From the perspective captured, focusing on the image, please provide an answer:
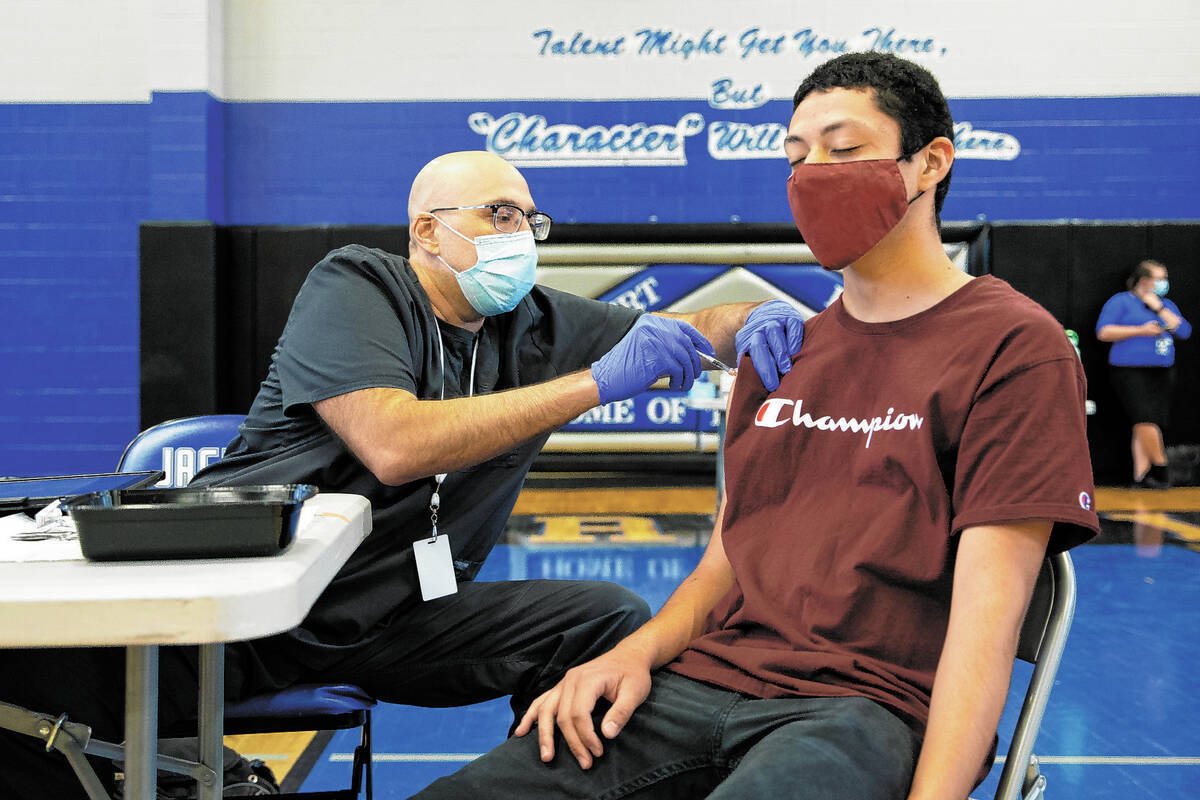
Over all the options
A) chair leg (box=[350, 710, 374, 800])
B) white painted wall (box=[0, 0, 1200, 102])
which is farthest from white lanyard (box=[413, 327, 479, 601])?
white painted wall (box=[0, 0, 1200, 102])

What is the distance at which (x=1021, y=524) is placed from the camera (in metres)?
1.11

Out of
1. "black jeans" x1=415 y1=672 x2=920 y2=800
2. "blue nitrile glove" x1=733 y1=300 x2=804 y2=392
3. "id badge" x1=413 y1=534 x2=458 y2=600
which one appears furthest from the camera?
"id badge" x1=413 y1=534 x2=458 y2=600

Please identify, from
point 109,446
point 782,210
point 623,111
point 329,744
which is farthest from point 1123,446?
point 109,446

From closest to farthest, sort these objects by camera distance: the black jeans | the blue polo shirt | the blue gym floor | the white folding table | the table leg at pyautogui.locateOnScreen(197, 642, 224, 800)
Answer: the white folding table
the black jeans
the table leg at pyautogui.locateOnScreen(197, 642, 224, 800)
the blue gym floor
the blue polo shirt

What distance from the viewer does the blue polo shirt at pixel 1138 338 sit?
7.15m

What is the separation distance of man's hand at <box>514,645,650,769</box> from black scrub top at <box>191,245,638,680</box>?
0.61 meters

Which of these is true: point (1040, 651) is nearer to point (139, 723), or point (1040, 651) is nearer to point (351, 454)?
point (139, 723)

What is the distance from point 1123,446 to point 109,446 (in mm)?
7570

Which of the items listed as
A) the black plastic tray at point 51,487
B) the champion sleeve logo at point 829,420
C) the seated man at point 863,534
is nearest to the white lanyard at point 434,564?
the black plastic tray at point 51,487

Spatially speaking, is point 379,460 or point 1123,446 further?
point 1123,446

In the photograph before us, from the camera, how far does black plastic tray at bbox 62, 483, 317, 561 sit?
1.02 m

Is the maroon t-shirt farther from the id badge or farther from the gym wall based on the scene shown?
the gym wall

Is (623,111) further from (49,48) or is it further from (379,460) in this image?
(379,460)

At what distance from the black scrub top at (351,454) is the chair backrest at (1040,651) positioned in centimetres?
103
